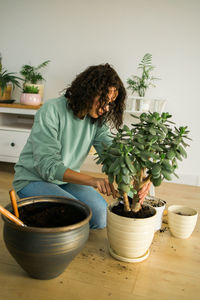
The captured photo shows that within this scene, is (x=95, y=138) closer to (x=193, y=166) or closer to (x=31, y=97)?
(x=31, y=97)

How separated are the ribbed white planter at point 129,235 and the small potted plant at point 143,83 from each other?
1593 mm

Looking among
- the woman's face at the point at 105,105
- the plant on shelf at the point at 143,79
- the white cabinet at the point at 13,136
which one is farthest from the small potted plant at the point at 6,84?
the woman's face at the point at 105,105

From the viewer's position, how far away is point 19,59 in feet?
10.3

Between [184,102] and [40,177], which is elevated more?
[184,102]

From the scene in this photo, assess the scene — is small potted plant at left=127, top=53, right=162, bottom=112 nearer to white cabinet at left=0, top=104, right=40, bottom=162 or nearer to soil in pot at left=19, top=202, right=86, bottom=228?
white cabinet at left=0, top=104, right=40, bottom=162

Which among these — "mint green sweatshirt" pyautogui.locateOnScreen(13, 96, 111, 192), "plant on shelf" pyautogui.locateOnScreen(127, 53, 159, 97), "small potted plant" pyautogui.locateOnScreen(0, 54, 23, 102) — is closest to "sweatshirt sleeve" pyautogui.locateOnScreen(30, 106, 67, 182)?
"mint green sweatshirt" pyautogui.locateOnScreen(13, 96, 111, 192)

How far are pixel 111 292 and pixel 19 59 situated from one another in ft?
8.79

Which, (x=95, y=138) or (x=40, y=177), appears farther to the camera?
(x=95, y=138)

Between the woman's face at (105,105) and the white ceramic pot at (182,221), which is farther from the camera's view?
the white ceramic pot at (182,221)

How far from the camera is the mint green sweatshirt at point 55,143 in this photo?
1393mm

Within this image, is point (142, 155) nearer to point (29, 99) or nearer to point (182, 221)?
point (182, 221)

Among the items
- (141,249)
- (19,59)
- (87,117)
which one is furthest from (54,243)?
(19,59)

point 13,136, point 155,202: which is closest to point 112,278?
point 155,202

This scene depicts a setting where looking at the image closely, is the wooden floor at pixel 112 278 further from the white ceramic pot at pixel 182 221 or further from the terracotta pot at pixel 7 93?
the terracotta pot at pixel 7 93
